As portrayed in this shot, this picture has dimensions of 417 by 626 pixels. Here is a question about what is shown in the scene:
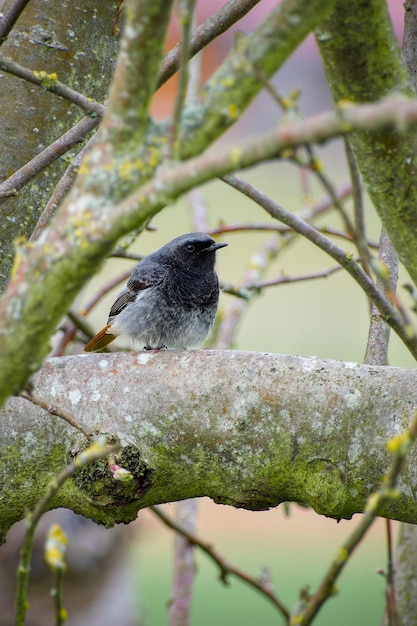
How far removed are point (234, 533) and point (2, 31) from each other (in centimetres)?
584

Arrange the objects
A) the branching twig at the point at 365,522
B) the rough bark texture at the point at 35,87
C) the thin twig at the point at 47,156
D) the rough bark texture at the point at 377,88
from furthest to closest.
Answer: the rough bark texture at the point at 35,87 → the thin twig at the point at 47,156 → the rough bark texture at the point at 377,88 → the branching twig at the point at 365,522

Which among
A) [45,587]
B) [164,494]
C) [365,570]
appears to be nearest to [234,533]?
[365,570]

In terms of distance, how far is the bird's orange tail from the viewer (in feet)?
11.2

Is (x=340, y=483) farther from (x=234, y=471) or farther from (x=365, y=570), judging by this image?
(x=365, y=570)

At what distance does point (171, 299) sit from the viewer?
3.60 metres

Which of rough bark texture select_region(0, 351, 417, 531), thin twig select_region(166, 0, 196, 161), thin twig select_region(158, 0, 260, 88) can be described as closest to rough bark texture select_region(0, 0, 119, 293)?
thin twig select_region(158, 0, 260, 88)

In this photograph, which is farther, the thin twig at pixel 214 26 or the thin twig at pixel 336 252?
the thin twig at pixel 214 26

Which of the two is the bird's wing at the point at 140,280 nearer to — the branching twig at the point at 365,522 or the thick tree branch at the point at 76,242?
the thick tree branch at the point at 76,242

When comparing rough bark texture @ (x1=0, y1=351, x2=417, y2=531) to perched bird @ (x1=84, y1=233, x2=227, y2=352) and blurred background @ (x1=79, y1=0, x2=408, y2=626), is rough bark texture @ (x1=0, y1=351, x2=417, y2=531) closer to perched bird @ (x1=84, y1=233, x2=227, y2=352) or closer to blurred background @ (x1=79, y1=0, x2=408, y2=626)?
perched bird @ (x1=84, y1=233, x2=227, y2=352)

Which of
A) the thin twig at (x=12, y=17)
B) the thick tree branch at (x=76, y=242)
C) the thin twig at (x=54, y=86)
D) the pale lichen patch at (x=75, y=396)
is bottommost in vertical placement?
the thick tree branch at (x=76, y=242)

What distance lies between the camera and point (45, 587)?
4.73 metres

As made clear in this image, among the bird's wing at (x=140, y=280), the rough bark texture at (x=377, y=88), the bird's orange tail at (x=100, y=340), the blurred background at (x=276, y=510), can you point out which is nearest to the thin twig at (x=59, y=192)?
the rough bark texture at (x=377, y=88)

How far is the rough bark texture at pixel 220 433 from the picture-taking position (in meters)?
1.90

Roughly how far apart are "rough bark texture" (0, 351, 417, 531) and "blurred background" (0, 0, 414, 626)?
1.99 meters
